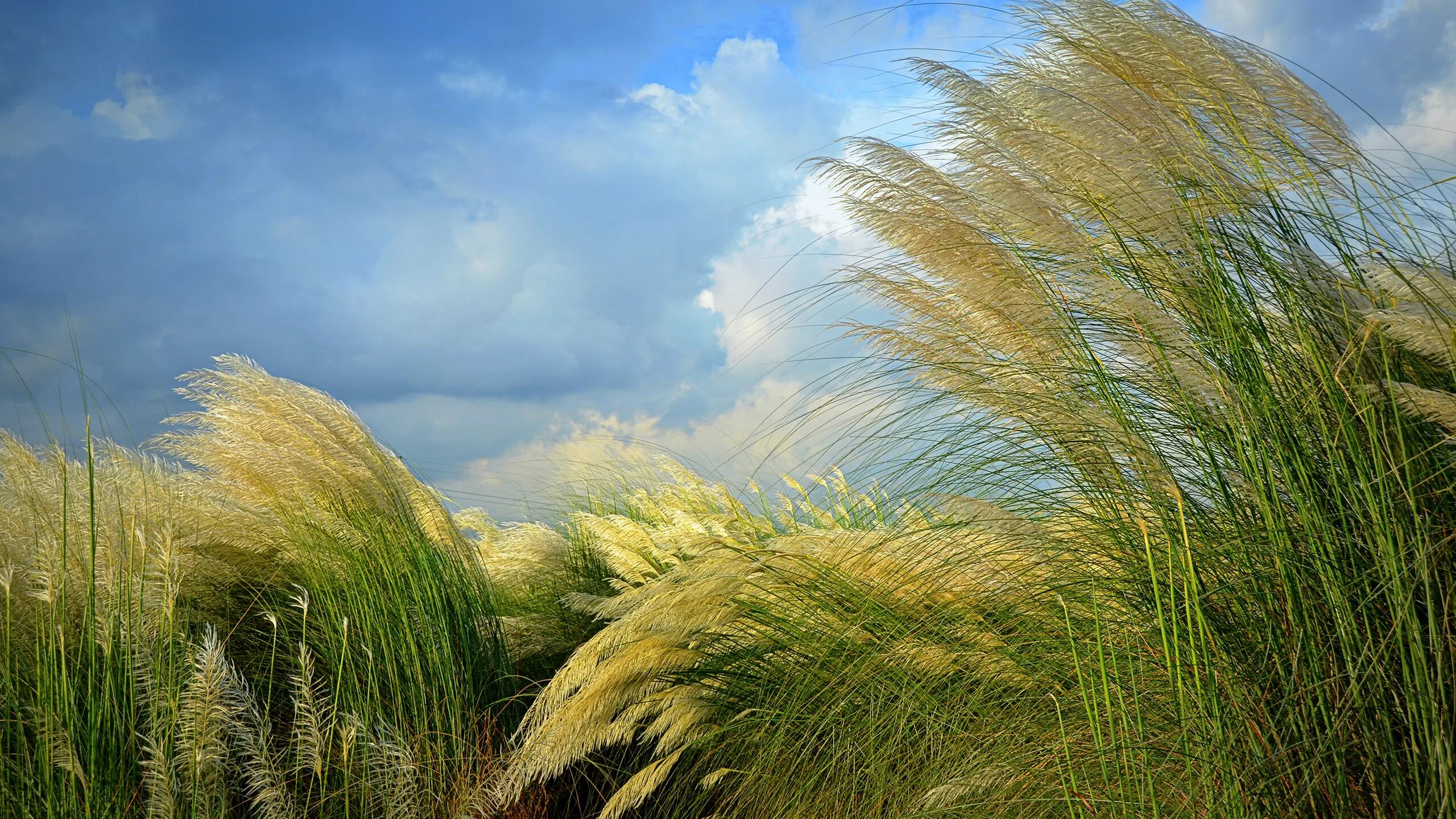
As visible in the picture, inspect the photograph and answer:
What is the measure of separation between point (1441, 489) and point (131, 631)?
3.10 m

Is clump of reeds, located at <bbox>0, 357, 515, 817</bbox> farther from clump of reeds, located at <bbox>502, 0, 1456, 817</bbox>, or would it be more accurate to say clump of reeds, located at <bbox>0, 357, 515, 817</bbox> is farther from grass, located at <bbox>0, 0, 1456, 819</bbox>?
clump of reeds, located at <bbox>502, 0, 1456, 817</bbox>

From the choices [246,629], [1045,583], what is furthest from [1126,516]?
[246,629]

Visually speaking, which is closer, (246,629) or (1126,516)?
(1126,516)

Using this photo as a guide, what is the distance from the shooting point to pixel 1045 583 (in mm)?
1933

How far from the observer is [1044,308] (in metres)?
2.01

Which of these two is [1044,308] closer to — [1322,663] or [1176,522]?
[1176,522]

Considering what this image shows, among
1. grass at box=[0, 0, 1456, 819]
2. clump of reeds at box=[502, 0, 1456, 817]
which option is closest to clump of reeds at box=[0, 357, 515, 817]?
grass at box=[0, 0, 1456, 819]

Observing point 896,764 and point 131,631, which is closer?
point 896,764

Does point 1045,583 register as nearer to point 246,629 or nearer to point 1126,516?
point 1126,516

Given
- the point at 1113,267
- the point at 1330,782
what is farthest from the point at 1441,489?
the point at 1113,267

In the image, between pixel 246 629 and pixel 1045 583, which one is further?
pixel 246 629

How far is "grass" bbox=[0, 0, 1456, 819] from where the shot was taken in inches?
63.8

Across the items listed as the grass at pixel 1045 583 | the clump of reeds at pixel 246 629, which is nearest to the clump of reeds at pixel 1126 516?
the grass at pixel 1045 583

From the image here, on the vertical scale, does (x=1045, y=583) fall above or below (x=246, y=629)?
below
